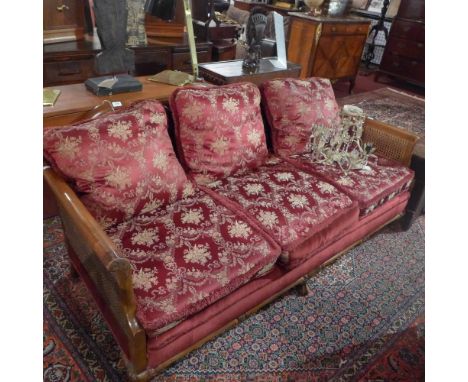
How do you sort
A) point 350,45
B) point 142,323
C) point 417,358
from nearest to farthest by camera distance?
point 142,323 < point 417,358 < point 350,45

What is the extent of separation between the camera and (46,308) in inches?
65.0

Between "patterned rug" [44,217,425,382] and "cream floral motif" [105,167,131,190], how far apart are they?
650 millimetres

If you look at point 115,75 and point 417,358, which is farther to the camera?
point 115,75

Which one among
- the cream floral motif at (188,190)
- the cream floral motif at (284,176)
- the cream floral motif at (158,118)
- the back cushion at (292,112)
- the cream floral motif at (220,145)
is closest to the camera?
the cream floral motif at (158,118)

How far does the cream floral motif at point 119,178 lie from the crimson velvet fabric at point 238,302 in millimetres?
572

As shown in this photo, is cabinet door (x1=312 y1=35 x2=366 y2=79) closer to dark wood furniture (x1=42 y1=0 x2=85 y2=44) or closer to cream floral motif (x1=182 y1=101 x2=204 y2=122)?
dark wood furniture (x1=42 y1=0 x2=85 y2=44)

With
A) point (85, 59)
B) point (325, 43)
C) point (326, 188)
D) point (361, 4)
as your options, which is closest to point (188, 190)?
point (326, 188)

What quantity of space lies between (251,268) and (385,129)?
1489mm

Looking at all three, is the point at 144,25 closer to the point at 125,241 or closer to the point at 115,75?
the point at 115,75

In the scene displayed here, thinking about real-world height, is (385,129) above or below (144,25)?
below

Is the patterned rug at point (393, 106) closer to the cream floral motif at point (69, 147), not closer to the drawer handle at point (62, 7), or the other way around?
the drawer handle at point (62, 7)

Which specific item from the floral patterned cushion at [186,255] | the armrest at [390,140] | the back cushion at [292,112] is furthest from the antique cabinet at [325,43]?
the floral patterned cushion at [186,255]

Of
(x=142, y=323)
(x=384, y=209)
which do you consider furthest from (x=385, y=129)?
(x=142, y=323)

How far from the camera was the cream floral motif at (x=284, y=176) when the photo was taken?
1873 mm
